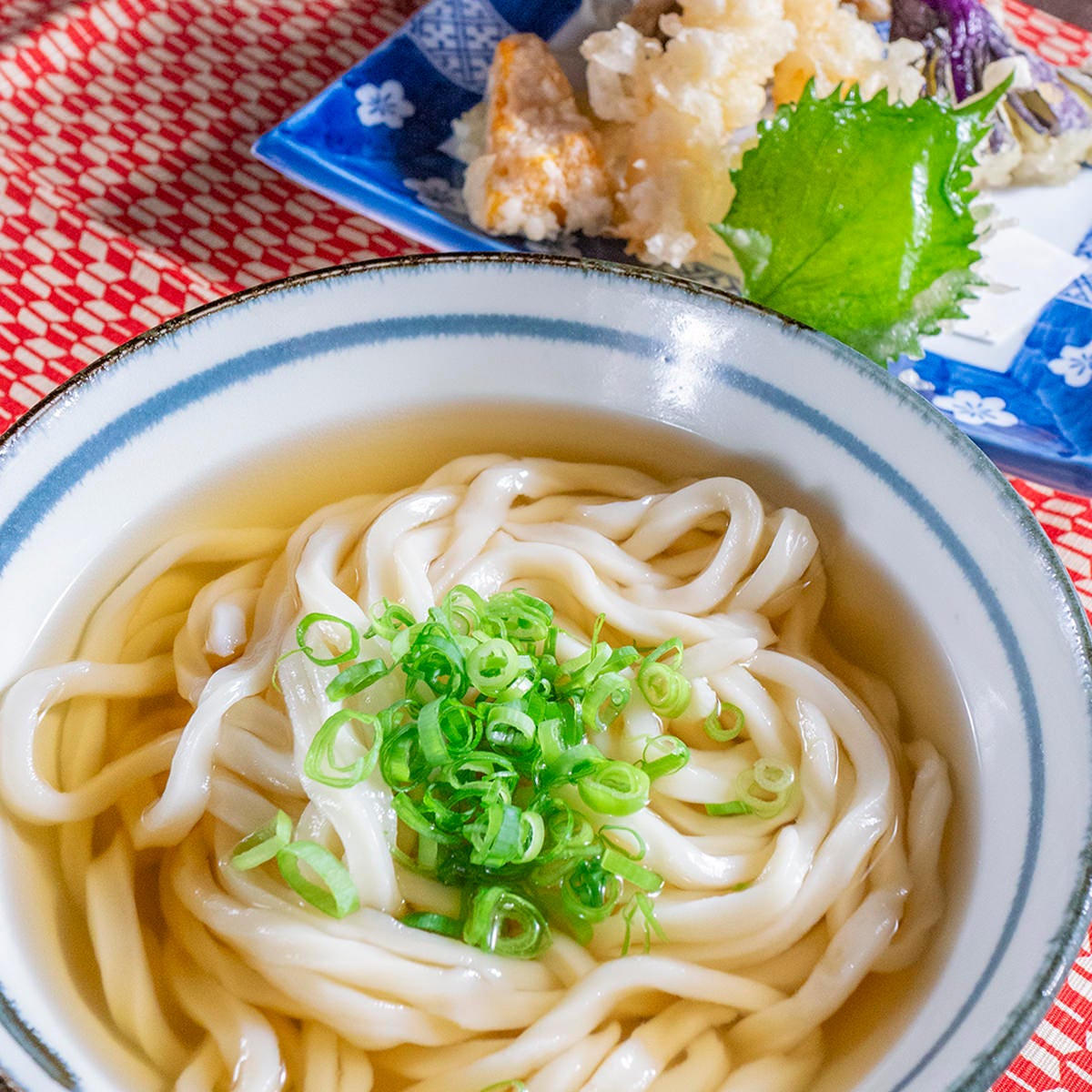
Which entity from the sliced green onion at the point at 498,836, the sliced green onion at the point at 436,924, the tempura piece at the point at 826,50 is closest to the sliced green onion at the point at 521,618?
the sliced green onion at the point at 498,836

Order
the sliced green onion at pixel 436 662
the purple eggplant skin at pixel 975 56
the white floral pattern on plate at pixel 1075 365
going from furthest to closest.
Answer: the purple eggplant skin at pixel 975 56, the white floral pattern on plate at pixel 1075 365, the sliced green onion at pixel 436 662

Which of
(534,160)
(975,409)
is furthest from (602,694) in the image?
(534,160)

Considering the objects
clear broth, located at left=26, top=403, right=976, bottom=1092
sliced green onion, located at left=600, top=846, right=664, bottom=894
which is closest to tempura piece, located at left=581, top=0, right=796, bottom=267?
clear broth, located at left=26, top=403, right=976, bottom=1092

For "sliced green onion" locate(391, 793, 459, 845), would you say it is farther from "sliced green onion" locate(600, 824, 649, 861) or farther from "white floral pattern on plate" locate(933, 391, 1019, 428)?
"white floral pattern on plate" locate(933, 391, 1019, 428)

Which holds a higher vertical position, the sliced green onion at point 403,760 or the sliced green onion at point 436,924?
the sliced green onion at point 403,760

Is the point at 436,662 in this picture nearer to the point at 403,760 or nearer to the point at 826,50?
the point at 403,760

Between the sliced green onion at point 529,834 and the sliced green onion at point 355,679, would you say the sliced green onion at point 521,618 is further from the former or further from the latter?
the sliced green onion at point 529,834

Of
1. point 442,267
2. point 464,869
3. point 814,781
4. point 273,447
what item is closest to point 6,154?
point 273,447
